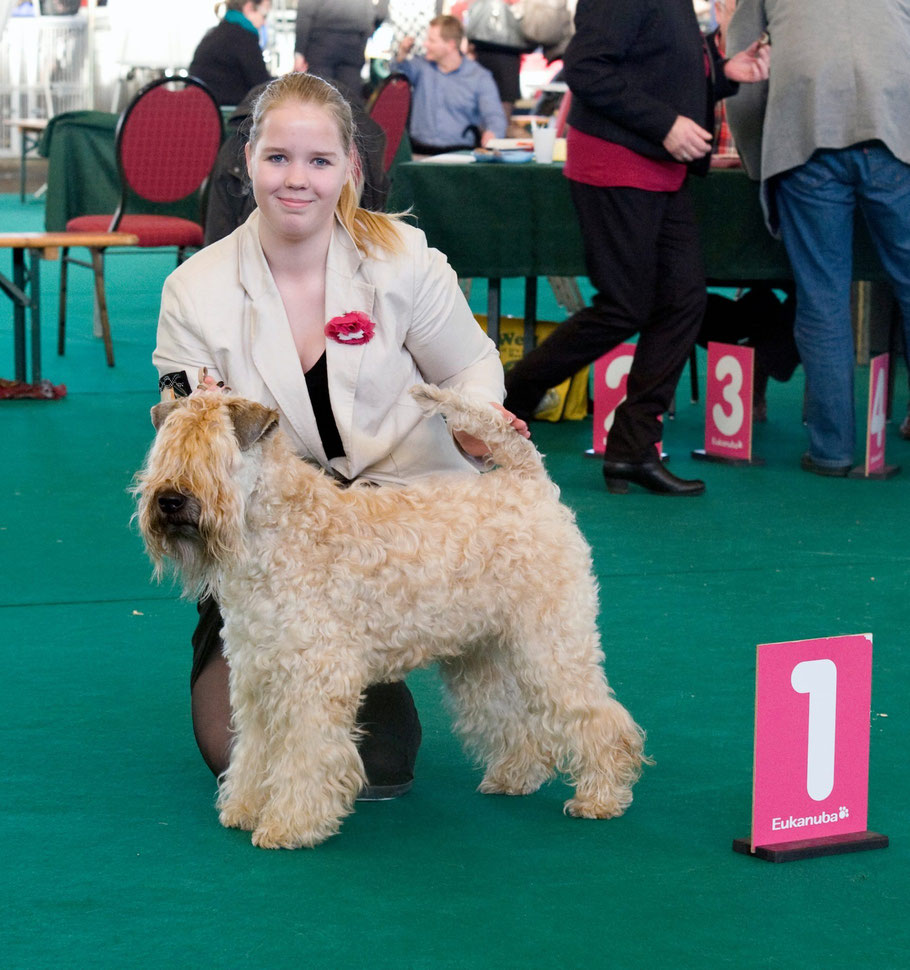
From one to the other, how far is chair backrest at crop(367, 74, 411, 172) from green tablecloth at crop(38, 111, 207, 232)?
3.90 ft

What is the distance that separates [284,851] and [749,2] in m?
3.63

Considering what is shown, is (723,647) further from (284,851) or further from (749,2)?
(749,2)

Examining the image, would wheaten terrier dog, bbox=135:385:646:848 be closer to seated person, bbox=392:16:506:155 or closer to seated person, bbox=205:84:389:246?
seated person, bbox=205:84:389:246

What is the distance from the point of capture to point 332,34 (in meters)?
10.5

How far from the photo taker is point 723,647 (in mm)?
3262

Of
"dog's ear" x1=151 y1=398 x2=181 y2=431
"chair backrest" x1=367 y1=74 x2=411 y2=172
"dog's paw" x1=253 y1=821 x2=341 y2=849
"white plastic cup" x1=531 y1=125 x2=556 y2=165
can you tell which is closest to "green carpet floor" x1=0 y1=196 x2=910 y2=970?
→ "dog's paw" x1=253 y1=821 x2=341 y2=849

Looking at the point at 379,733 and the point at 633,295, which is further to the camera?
the point at 633,295

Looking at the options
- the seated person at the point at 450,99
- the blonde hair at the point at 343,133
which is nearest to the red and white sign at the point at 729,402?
the blonde hair at the point at 343,133

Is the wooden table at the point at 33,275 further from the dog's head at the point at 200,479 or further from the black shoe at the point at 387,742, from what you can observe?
the dog's head at the point at 200,479

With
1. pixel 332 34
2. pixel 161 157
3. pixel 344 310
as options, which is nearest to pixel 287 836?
pixel 344 310

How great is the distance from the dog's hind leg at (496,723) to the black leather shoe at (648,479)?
2213mm

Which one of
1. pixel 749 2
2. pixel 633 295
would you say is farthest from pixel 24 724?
pixel 749 2

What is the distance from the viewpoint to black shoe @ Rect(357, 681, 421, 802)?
2.51 m

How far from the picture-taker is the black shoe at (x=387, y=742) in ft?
8.23
